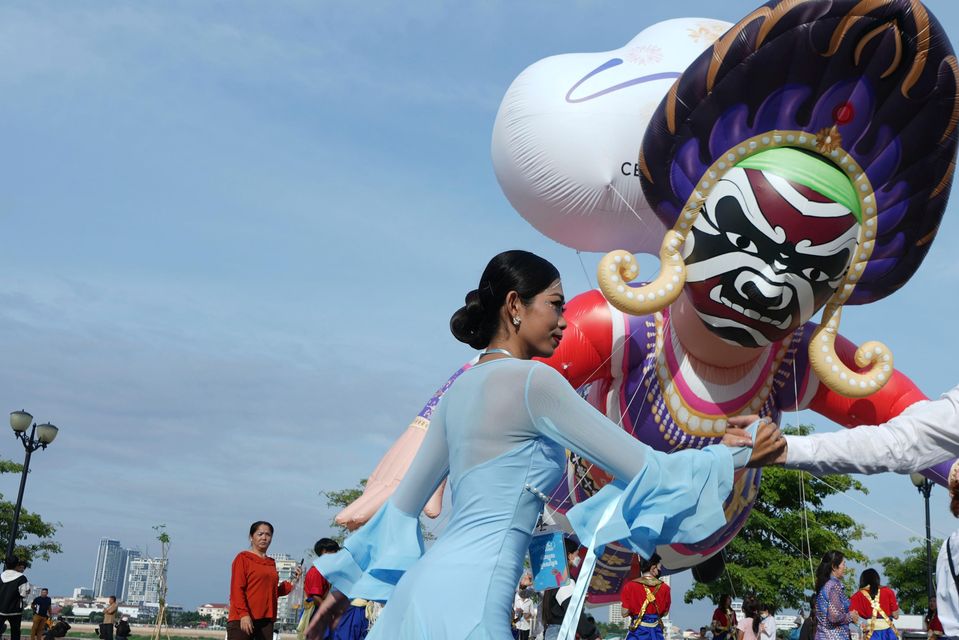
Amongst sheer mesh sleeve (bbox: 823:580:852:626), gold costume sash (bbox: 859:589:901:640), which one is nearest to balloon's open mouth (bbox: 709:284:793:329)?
sheer mesh sleeve (bbox: 823:580:852:626)

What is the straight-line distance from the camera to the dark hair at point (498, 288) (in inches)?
115

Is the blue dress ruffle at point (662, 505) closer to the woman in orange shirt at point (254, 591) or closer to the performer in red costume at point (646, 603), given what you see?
the woman in orange shirt at point (254, 591)

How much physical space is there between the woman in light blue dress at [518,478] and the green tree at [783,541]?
2692 cm

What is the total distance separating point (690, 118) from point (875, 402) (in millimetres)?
2809

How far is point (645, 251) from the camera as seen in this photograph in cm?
927

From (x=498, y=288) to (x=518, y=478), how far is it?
0.55m

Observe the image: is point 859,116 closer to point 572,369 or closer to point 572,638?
point 572,369

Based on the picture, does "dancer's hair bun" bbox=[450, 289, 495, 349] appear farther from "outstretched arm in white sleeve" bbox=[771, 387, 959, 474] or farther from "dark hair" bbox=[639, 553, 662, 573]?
"dark hair" bbox=[639, 553, 662, 573]

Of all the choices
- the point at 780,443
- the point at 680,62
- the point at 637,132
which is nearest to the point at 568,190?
the point at 637,132

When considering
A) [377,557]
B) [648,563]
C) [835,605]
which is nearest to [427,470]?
[377,557]

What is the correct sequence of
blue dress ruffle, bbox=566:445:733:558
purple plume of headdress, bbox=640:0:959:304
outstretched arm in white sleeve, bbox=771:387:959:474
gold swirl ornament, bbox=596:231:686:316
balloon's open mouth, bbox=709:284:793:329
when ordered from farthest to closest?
gold swirl ornament, bbox=596:231:686:316 → balloon's open mouth, bbox=709:284:793:329 → purple plume of headdress, bbox=640:0:959:304 → outstretched arm in white sleeve, bbox=771:387:959:474 → blue dress ruffle, bbox=566:445:733:558

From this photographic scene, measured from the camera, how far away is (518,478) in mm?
2684

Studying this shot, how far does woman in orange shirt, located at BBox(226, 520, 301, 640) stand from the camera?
863 cm

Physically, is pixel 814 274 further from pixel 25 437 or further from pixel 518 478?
pixel 25 437
